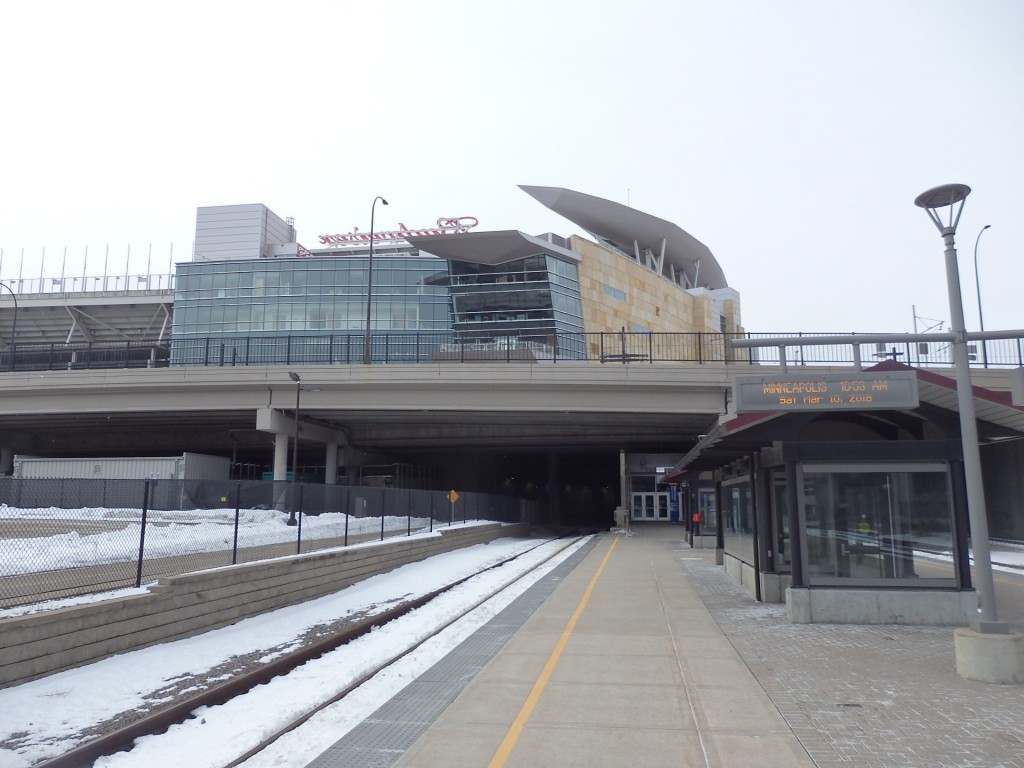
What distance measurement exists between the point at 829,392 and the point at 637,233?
83.3 m

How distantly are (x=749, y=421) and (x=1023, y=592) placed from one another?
28.4 feet

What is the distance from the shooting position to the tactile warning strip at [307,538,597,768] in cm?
585

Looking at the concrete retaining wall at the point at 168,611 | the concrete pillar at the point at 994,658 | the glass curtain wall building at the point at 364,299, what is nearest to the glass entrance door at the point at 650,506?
the glass curtain wall building at the point at 364,299

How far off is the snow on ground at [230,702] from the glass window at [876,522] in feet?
18.1

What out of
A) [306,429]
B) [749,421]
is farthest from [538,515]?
[749,421]

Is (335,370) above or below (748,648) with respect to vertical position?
above

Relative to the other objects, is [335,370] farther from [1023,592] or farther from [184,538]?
[1023,592]

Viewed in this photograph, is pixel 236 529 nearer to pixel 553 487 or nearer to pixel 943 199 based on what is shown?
pixel 943 199

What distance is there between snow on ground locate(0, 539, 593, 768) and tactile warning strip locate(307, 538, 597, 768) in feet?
0.53

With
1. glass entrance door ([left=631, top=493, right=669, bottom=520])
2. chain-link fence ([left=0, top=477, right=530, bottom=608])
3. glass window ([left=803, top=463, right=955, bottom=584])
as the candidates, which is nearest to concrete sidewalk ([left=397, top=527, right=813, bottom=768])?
glass window ([left=803, top=463, right=955, bottom=584])

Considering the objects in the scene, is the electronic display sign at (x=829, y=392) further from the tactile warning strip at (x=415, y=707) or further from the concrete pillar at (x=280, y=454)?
the concrete pillar at (x=280, y=454)

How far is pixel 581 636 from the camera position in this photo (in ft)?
35.4

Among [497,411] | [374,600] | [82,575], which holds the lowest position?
[374,600]

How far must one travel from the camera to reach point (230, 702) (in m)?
7.76
